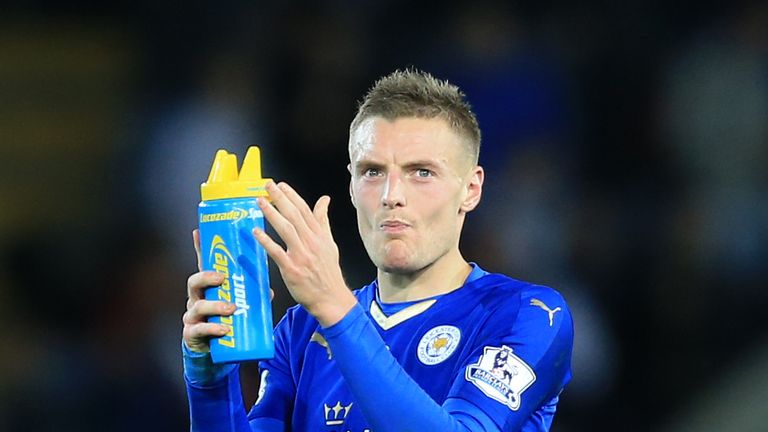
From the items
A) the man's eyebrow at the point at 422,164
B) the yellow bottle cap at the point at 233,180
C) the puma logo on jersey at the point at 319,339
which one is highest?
the man's eyebrow at the point at 422,164

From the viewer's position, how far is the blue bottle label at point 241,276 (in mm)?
2230

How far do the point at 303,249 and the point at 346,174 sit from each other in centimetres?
351

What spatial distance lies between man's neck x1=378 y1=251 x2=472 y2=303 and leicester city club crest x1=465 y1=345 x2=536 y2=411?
1.18ft

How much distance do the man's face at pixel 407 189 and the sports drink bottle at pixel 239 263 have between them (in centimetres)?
60

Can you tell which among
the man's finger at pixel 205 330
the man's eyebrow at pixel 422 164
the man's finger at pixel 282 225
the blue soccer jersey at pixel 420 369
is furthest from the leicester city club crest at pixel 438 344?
the man's finger at pixel 282 225

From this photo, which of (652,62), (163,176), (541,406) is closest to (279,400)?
(541,406)

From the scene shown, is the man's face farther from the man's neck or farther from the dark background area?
the dark background area

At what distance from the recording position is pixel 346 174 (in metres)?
5.66

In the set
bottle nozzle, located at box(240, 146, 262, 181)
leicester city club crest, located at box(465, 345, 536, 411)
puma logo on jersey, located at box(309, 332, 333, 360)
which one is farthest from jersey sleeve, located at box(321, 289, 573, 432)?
puma logo on jersey, located at box(309, 332, 333, 360)

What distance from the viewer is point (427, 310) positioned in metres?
2.93

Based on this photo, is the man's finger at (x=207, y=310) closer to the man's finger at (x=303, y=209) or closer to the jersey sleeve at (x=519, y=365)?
the man's finger at (x=303, y=209)

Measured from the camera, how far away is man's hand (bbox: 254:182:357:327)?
215 centimetres

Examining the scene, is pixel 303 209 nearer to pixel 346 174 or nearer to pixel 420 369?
pixel 420 369

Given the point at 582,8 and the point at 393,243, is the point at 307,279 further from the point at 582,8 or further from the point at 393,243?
the point at 582,8
